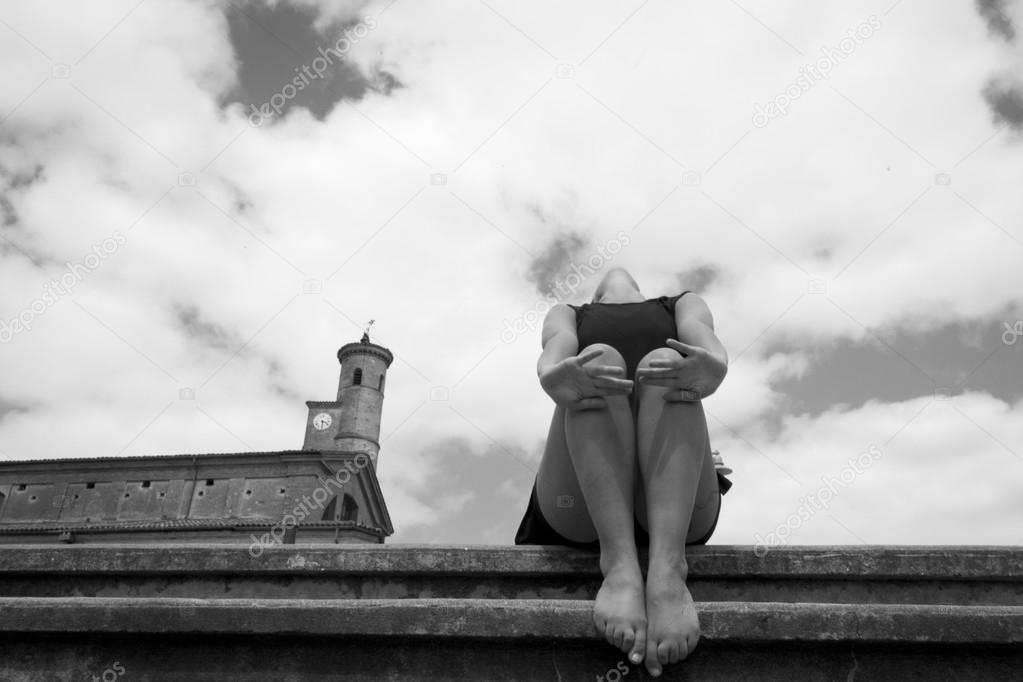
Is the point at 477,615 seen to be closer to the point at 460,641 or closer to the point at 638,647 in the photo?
the point at 460,641

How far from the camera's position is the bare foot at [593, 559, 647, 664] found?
76.4 inches

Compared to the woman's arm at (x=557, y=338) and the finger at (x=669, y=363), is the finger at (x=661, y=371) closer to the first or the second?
the finger at (x=669, y=363)

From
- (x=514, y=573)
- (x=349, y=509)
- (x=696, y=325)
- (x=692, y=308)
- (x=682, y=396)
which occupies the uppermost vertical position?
(x=349, y=509)

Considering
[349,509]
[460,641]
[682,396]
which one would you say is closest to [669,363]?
[682,396]

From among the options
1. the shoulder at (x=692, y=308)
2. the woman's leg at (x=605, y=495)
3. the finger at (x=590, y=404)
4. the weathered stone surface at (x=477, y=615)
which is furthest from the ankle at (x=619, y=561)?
the shoulder at (x=692, y=308)

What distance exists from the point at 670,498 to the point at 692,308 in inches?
33.0

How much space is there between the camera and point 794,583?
2.37 metres

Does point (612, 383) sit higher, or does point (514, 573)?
point (612, 383)

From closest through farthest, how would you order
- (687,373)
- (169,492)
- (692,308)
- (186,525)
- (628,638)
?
1. (628,638)
2. (687,373)
3. (692,308)
4. (186,525)
5. (169,492)

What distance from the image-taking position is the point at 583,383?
87.7 inches

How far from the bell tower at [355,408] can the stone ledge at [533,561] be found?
4447cm

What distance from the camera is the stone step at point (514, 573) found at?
2359 mm

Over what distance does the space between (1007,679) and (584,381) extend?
1.48 metres

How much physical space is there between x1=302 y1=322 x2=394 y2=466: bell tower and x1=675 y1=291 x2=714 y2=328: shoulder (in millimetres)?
44899
